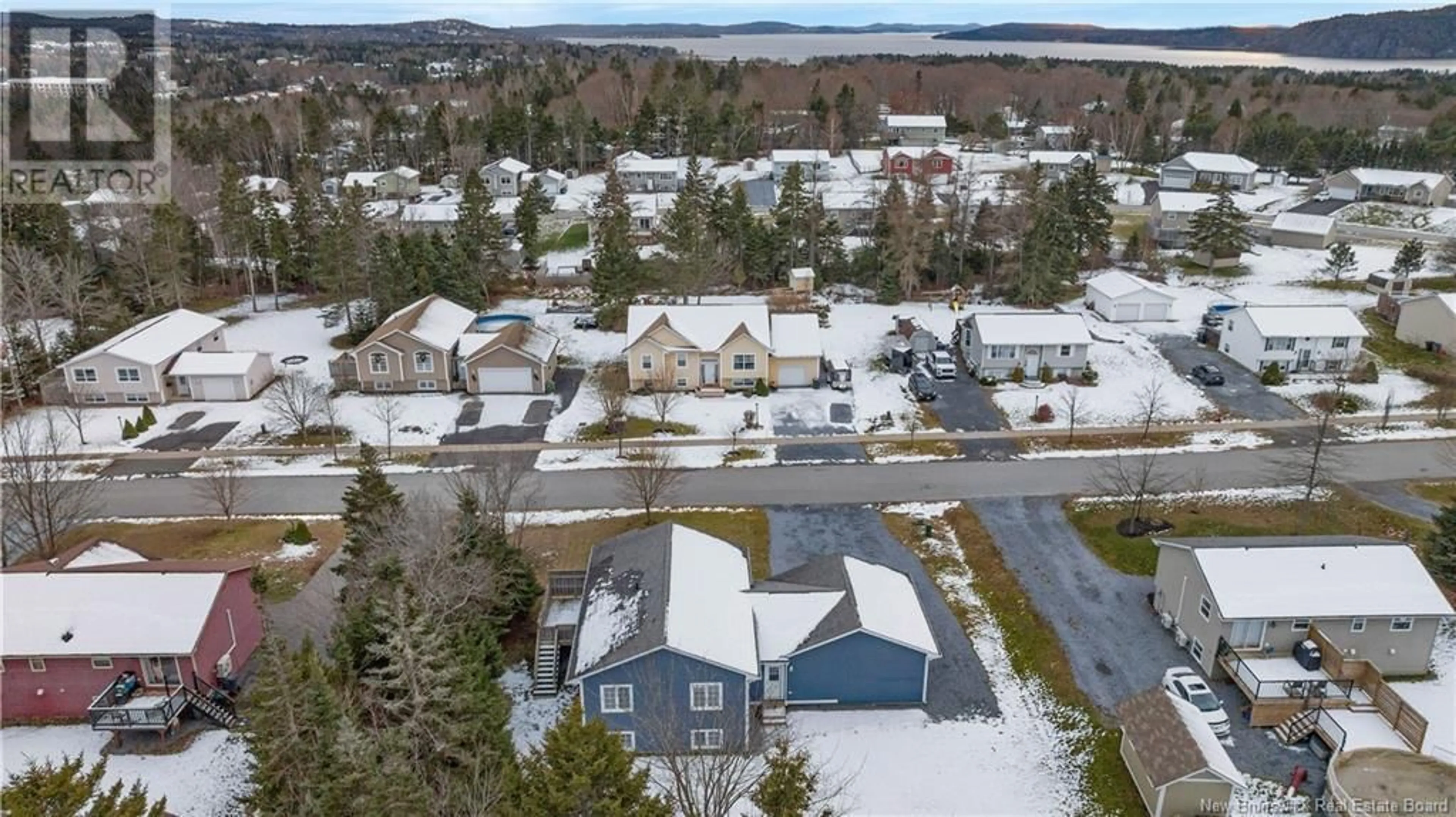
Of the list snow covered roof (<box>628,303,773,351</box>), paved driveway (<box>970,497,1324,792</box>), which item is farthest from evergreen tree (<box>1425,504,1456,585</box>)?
snow covered roof (<box>628,303,773,351</box>)

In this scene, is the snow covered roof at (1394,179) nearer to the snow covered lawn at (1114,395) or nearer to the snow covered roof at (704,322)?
the snow covered lawn at (1114,395)

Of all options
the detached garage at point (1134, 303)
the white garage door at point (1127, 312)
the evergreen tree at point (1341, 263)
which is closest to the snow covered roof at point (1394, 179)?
the evergreen tree at point (1341, 263)

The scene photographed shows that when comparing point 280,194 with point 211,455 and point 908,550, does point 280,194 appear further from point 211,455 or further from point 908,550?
point 908,550

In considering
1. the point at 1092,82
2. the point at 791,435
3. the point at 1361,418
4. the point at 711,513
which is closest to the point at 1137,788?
the point at 711,513

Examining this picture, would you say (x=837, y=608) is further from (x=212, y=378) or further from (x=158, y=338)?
(x=158, y=338)

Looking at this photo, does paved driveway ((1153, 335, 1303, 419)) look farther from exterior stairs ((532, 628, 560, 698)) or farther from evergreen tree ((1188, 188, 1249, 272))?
exterior stairs ((532, 628, 560, 698))

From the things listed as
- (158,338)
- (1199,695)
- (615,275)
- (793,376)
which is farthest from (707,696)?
(158,338)
